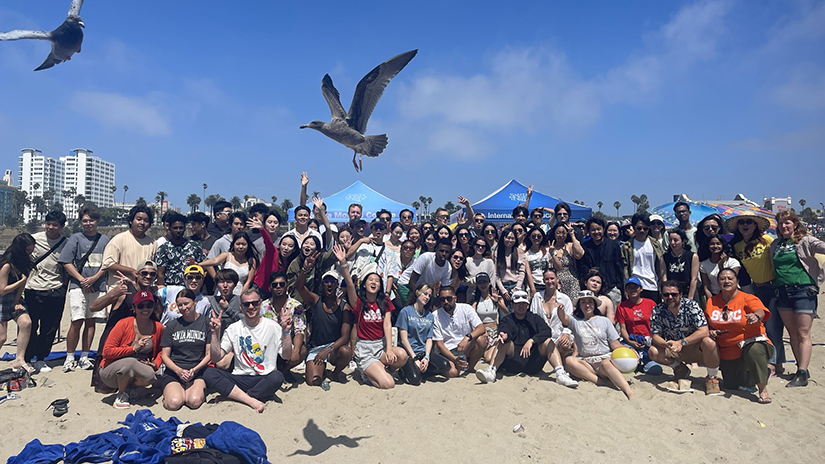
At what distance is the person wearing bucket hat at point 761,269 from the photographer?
15.7 feet

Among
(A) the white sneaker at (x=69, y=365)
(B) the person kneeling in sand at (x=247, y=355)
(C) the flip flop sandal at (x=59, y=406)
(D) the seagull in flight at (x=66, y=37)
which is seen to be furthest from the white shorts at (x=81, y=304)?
(D) the seagull in flight at (x=66, y=37)

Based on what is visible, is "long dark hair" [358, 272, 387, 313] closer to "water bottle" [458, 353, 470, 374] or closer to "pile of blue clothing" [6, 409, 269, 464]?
"water bottle" [458, 353, 470, 374]

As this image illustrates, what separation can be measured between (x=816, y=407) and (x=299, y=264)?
5.01 m

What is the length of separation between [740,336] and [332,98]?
484 cm

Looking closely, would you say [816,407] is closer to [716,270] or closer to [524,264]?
[716,270]

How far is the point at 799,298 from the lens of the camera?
4.52 meters

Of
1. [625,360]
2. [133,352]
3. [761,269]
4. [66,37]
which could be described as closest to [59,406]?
[133,352]

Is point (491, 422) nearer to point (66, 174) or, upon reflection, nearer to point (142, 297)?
point (142, 297)

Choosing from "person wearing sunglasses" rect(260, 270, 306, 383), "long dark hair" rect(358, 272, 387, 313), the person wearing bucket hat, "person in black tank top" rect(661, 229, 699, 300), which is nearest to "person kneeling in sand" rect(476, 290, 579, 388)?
"long dark hair" rect(358, 272, 387, 313)

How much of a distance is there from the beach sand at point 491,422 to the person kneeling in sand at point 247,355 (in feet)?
0.46

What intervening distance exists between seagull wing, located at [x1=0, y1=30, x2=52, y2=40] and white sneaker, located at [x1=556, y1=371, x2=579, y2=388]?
4763 millimetres

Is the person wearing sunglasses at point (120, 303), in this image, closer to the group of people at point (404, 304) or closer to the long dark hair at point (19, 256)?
the group of people at point (404, 304)

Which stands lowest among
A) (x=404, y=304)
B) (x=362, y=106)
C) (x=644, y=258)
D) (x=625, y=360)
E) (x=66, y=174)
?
(x=625, y=360)

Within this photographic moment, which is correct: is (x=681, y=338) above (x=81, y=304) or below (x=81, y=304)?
below
